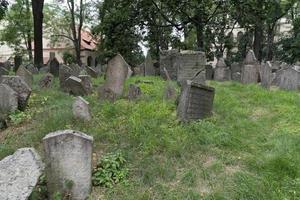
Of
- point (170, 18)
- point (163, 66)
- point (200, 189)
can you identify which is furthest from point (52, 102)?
point (170, 18)

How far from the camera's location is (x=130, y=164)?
5359 millimetres

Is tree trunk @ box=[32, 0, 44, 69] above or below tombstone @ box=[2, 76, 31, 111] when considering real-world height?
above

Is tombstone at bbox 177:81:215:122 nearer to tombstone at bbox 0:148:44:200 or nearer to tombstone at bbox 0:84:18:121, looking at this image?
tombstone at bbox 0:148:44:200

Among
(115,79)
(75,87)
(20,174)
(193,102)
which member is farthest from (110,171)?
(75,87)

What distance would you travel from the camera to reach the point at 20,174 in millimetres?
4215

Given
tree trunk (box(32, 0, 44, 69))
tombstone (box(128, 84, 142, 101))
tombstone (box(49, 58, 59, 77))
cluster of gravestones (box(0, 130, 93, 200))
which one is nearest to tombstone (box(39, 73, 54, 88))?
tombstone (box(128, 84, 142, 101))

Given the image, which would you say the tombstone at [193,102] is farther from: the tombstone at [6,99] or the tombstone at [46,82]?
the tombstone at [46,82]

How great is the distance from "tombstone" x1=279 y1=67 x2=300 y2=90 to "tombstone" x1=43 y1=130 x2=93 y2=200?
7.55 metres

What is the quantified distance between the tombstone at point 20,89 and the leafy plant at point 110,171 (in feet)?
10.3

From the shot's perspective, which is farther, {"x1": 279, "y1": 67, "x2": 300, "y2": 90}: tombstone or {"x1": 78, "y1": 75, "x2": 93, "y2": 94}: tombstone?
{"x1": 279, "y1": 67, "x2": 300, "y2": 90}: tombstone

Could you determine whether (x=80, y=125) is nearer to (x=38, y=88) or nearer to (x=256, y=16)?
(x=38, y=88)

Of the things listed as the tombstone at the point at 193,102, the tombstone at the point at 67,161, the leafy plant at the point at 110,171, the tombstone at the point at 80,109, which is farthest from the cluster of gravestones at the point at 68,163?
the tombstone at the point at 193,102

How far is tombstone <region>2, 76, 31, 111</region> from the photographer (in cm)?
772

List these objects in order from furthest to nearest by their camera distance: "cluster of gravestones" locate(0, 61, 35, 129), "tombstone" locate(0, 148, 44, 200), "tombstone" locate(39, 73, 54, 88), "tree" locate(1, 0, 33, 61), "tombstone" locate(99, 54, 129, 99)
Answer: "tree" locate(1, 0, 33, 61) → "tombstone" locate(39, 73, 54, 88) → "tombstone" locate(99, 54, 129, 99) → "cluster of gravestones" locate(0, 61, 35, 129) → "tombstone" locate(0, 148, 44, 200)
